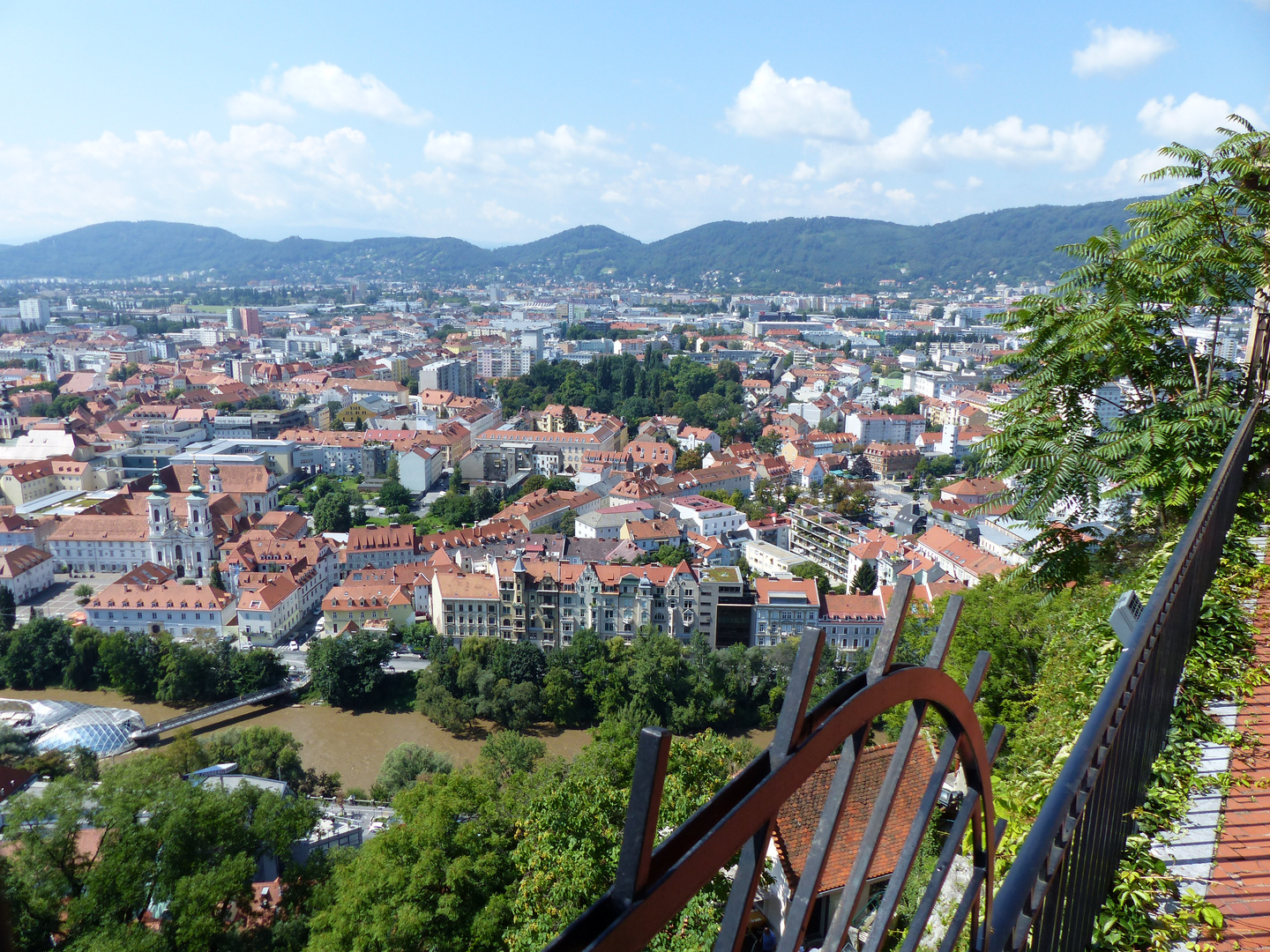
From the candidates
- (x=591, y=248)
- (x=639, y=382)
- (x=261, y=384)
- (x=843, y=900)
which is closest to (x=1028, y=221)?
(x=591, y=248)

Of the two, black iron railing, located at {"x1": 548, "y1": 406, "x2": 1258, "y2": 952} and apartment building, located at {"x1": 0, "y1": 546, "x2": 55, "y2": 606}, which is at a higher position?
black iron railing, located at {"x1": 548, "y1": 406, "x2": 1258, "y2": 952}

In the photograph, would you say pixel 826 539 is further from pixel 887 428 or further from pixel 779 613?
pixel 887 428

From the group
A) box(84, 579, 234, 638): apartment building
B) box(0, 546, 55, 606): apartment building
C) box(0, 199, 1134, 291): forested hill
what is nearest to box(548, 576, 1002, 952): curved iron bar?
box(84, 579, 234, 638): apartment building

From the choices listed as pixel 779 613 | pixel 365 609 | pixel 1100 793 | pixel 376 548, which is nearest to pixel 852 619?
pixel 779 613

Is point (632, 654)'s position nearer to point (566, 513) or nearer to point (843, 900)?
point (566, 513)

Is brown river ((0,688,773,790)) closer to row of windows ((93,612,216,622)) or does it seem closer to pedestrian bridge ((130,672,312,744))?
pedestrian bridge ((130,672,312,744))
